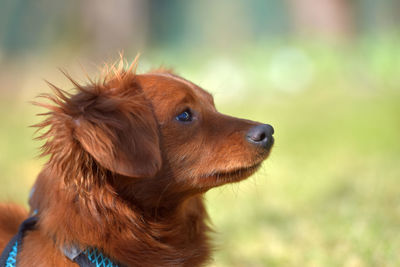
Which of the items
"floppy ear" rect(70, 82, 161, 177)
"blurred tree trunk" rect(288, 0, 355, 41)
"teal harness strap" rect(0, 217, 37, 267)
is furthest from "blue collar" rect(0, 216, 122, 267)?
"blurred tree trunk" rect(288, 0, 355, 41)

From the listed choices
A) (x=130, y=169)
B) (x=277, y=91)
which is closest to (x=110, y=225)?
(x=130, y=169)

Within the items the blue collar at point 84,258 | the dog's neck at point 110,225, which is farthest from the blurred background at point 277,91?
the blue collar at point 84,258

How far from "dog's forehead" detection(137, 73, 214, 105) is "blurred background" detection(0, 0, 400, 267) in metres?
0.83

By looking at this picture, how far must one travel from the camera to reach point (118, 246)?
258cm

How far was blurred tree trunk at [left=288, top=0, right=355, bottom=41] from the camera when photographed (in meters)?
13.9

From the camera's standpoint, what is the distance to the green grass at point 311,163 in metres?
4.22

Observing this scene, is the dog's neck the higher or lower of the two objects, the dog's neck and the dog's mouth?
the lower

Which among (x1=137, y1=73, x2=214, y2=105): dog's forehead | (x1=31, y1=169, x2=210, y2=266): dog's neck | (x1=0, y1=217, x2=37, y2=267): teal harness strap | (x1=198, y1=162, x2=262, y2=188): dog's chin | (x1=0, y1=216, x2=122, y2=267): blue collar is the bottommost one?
(x1=0, y1=217, x2=37, y2=267): teal harness strap

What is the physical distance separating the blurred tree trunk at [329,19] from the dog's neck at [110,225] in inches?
456

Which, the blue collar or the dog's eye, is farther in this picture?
the dog's eye

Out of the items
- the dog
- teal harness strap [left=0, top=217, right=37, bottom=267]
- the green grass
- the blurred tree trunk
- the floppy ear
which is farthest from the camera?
the blurred tree trunk

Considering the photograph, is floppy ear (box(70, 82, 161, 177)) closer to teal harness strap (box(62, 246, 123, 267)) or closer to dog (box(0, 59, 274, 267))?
dog (box(0, 59, 274, 267))

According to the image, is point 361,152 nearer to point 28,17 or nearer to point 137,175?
→ point 137,175

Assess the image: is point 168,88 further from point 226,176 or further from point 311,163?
point 311,163
